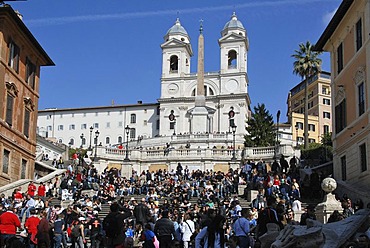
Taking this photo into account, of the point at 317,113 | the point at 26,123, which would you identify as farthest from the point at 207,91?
the point at 26,123

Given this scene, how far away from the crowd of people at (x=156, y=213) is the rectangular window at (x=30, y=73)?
20.8ft

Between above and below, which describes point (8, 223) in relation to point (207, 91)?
below

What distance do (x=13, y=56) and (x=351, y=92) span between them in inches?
756

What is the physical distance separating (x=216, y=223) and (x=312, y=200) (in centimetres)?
1589

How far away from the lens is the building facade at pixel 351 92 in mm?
28000

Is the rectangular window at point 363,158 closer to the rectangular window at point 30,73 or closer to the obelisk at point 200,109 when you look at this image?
the rectangular window at point 30,73

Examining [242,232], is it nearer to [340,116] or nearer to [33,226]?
[33,226]

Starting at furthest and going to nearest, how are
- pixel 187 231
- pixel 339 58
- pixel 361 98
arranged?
1. pixel 339 58
2. pixel 361 98
3. pixel 187 231

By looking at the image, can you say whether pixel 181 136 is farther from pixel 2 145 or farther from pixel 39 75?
pixel 2 145

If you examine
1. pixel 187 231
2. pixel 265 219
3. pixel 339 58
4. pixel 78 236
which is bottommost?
pixel 78 236

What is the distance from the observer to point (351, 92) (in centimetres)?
3072

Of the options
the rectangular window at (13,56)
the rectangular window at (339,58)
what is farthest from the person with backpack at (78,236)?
the rectangular window at (339,58)

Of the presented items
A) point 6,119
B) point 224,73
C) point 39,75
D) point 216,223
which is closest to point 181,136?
point 224,73

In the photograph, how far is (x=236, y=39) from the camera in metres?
107
